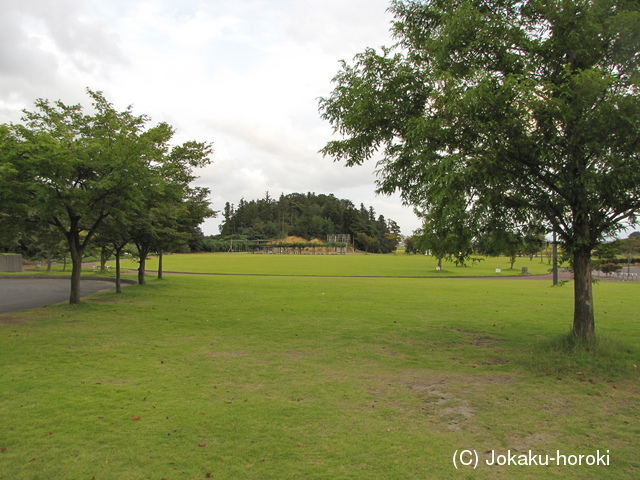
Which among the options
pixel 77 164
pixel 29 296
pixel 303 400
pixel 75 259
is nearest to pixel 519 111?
pixel 303 400

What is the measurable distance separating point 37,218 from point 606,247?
58.4 feet

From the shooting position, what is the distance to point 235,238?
167250 millimetres

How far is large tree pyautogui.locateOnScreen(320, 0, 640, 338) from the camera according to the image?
24.8 ft

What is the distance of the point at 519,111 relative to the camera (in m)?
7.61

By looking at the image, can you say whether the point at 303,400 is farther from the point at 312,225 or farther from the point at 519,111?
the point at 312,225

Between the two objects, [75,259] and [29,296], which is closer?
[75,259]

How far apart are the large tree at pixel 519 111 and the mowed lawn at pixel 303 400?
305 cm

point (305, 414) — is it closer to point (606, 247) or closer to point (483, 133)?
point (483, 133)

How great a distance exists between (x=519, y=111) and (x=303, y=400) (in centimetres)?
611

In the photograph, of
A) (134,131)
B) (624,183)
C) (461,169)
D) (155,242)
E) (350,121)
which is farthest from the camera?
(155,242)

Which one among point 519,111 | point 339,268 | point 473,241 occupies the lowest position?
point 339,268

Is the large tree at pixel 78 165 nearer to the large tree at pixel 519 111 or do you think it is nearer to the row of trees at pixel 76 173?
the row of trees at pixel 76 173

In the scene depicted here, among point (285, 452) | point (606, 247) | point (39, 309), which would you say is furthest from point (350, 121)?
point (39, 309)

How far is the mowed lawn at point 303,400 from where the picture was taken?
15.2ft
